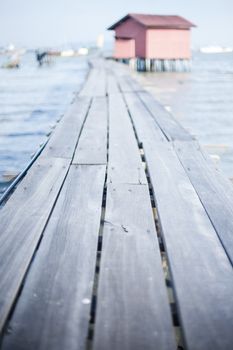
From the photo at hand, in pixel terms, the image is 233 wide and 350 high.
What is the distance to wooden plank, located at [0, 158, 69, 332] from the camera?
2088 millimetres

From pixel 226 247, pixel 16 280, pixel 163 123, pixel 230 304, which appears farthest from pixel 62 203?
pixel 163 123

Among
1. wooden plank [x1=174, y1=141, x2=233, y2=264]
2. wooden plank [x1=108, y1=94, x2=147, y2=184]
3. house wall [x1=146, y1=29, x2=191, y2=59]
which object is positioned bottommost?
wooden plank [x1=174, y1=141, x2=233, y2=264]

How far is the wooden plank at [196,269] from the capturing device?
176 cm

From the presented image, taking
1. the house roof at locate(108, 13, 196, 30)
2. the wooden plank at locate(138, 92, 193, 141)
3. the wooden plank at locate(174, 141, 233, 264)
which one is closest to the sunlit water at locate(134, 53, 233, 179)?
the wooden plank at locate(138, 92, 193, 141)

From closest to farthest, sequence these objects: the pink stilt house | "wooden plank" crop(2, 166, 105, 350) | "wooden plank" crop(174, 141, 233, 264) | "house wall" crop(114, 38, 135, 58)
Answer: "wooden plank" crop(2, 166, 105, 350), "wooden plank" crop(174, 141, 233, 264), the pink stilt house, "house wall" crop(114, 38, 135, 58)

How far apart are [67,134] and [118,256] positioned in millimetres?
3883

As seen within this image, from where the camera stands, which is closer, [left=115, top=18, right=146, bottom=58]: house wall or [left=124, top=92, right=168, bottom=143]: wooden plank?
[left=124, top=92, right=168, bottom=143]: wooden plank

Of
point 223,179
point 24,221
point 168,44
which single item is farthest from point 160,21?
point 24,221

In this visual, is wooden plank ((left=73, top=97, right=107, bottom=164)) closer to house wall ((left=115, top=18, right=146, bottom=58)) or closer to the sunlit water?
the sunlit water

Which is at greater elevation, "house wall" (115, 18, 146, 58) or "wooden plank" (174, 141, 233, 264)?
"house wall" (115, 18, 146, 58)

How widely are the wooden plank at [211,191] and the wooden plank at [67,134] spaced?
155cm

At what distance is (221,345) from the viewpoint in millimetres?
1673

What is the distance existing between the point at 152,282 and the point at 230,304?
44 centimetres

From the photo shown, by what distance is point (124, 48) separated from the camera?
39.0 m
